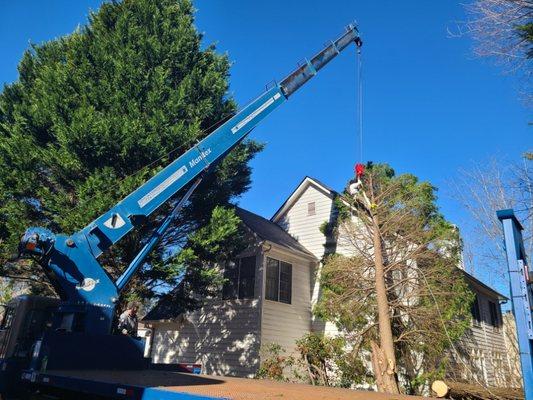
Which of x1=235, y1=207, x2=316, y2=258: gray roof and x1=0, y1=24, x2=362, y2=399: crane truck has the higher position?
x1=235, y1=207, x2=316, y2=258: gray roof

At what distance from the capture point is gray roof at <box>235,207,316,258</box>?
53.1 feet

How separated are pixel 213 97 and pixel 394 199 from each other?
7.00 metres

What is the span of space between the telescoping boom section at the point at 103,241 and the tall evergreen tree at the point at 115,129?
215cm

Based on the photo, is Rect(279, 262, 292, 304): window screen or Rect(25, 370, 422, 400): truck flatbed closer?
Rect(25, 370, 422, 400): truck flatbed

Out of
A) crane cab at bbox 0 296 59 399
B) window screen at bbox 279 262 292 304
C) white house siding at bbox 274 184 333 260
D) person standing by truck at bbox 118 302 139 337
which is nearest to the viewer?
crane cab at bbox 0 296 59 399

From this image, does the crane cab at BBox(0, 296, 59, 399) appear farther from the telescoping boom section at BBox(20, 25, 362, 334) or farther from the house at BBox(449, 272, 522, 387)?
the house at BBox(449, 272, 522, 387)

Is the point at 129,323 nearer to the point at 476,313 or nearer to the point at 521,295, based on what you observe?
the point at 521,295

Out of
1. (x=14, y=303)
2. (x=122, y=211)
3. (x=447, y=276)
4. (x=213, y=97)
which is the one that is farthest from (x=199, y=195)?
(x=447, y=276)

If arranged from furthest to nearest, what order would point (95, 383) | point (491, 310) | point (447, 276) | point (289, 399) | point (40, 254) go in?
point (491, 310) < point (447, 276) < point (40, 254) < point (95, 383) < point (289, 399)

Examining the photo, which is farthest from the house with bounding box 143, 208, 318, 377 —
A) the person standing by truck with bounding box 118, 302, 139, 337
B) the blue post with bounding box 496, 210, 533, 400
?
the blue post with bounding box 496, 210, 533, 400

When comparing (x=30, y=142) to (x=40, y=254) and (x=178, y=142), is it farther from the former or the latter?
(x=40, y=254)

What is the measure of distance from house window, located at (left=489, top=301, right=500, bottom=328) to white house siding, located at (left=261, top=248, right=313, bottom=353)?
34.4ft

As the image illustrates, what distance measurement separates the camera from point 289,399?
3.76 metres

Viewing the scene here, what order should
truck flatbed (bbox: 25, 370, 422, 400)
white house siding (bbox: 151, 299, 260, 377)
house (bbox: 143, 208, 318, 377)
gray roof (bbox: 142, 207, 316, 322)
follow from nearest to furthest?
truck flatbed (bbox: 25, 370, 422, 400), white house siding (bbox: 151, 299, 260, 377), house (bbox: 143, 208, 318, 377), gray roof (bbox: 142, 207, 316, 322)
